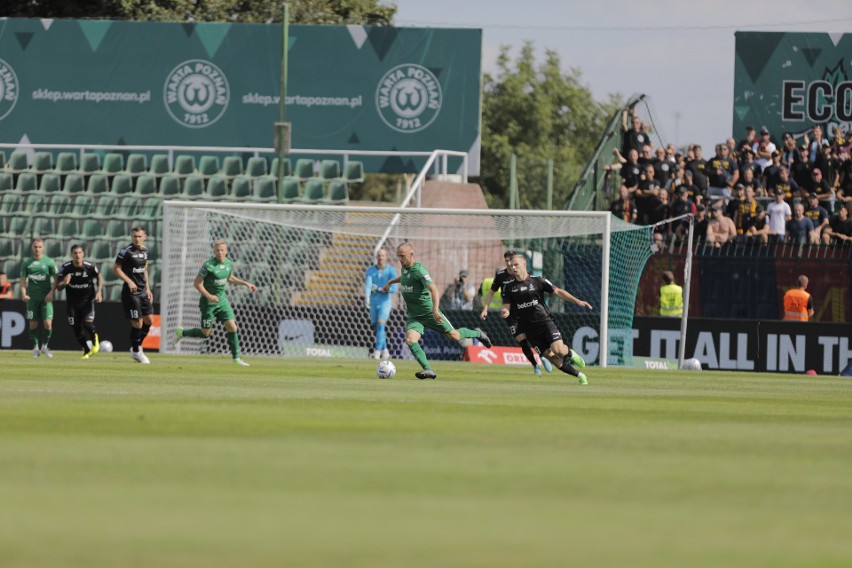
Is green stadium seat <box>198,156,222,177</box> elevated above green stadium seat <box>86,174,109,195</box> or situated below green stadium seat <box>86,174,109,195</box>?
above

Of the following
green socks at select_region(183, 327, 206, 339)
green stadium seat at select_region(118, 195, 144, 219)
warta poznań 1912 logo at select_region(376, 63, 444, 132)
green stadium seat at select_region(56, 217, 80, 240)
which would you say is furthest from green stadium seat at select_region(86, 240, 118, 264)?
green socks at select_region(183, 327, 206, 339)

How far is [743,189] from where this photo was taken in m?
30.0

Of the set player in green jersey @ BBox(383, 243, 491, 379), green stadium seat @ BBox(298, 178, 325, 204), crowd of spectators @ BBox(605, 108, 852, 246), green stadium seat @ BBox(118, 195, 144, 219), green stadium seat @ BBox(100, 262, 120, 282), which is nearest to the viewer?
player in green jersey @ BBox(383, 243, 491, 379)

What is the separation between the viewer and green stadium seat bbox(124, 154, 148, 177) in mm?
36375

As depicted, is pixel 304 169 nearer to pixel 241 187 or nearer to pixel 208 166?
pixel 241 187

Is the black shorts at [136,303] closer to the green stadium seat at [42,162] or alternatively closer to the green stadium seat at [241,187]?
the green stadium seat at [241,187]

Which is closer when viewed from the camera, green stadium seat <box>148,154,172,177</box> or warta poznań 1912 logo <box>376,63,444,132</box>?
green stadium seat <box>148,154,172,177</box>

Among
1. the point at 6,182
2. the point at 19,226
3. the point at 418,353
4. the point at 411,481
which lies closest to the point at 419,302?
the point at 418,353

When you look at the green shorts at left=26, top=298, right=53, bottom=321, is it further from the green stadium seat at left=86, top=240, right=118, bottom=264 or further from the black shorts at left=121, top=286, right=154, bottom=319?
the green stadium seat at left=86, top=240, right=118, bottom=264

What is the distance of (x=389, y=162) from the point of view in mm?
37531

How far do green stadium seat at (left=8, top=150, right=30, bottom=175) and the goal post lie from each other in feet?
27.5

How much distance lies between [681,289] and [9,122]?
19492 mm

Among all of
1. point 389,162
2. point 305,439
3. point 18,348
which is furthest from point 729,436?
point 389,162

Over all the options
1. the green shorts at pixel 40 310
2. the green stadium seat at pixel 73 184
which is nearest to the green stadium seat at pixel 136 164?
the green stadium seat at pixel 73 184
